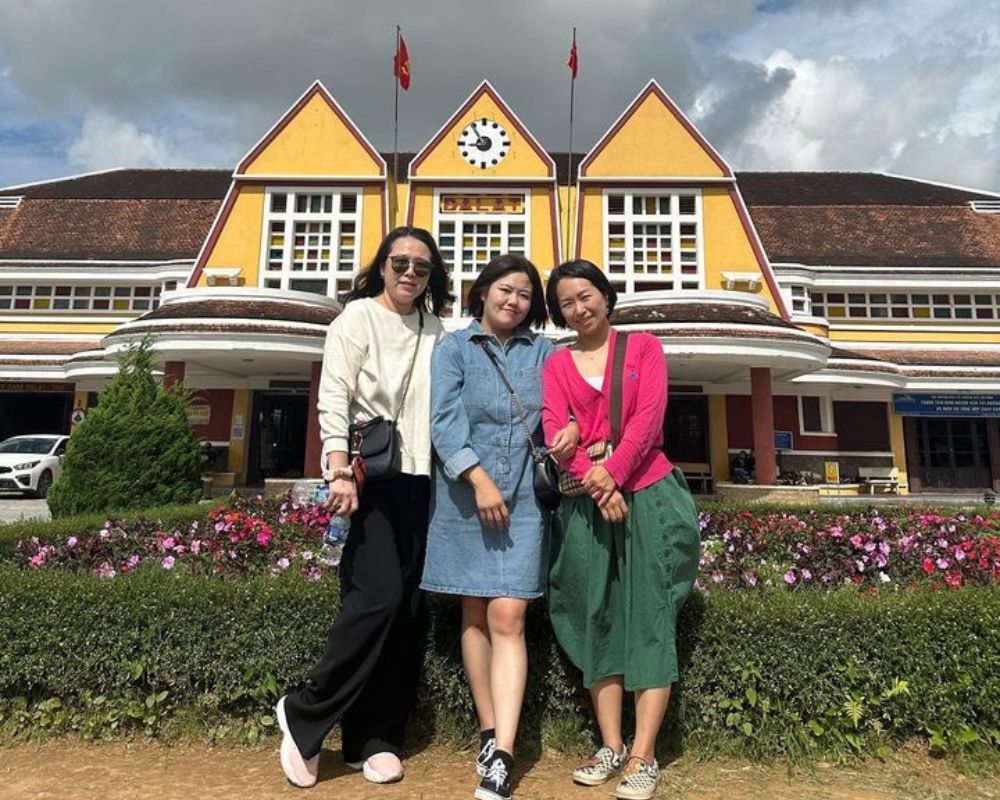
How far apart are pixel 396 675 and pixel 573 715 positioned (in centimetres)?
88

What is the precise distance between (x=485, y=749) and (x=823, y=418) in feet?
65.4

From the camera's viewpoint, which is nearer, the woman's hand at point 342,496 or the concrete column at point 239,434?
the woman's hand at point 342,496

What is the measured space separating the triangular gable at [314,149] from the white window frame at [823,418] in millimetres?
14477

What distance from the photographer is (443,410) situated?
8.94 feet

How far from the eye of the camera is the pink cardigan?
2.75 metres

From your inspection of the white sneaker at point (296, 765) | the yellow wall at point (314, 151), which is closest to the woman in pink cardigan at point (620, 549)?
the white sneaker at point (296, 765)

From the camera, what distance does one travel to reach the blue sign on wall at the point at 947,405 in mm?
19266

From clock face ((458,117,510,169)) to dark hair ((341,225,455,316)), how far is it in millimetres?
16929

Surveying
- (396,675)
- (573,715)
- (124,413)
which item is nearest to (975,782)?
(573,715)

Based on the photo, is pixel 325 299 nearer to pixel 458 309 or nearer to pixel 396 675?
pixel 458 309

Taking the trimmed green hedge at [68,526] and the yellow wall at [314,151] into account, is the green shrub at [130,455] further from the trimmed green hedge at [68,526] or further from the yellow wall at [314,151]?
the yellow wall at [314,151]

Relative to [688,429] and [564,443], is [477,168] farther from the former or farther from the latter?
[564,443]

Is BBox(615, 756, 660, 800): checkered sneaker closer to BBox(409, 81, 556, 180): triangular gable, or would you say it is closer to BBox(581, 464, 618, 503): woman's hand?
BBox(581, 464, 618, 503): woman's hand

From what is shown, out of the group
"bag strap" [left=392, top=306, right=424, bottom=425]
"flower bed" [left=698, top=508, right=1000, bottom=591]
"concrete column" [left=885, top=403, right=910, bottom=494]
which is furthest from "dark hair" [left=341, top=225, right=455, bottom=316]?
"concrete column" [left=885, top=403, right=910, bottom=494]
